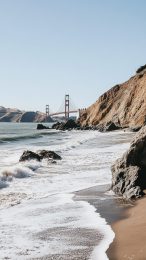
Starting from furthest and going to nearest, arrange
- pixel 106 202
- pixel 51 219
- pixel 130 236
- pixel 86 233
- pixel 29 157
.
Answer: pixel 29 157, pixel 106 202, pixel 51 219, pixel 86 233, pixel 130 236

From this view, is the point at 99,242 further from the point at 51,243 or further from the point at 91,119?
the point at 91,119

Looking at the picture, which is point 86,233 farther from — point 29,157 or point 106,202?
point 29,157

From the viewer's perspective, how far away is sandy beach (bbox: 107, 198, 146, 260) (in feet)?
21.6

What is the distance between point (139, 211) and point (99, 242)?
2191mm

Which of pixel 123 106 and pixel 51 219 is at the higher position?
pixel 123 106

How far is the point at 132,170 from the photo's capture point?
1164 cm

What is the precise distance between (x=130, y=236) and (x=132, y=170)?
4.17 metres

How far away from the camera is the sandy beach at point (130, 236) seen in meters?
6.59

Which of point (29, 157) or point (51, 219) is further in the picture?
point (29, 157)

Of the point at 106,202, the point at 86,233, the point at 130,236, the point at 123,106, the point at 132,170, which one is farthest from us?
the point at 123,106

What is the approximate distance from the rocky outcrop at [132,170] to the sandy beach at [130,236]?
4.87 feet

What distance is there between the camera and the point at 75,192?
12.7 metres

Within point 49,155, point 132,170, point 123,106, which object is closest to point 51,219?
point 132,170

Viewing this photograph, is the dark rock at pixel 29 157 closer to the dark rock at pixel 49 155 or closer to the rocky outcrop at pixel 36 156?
the rocky outcrop at pixel 36 156
